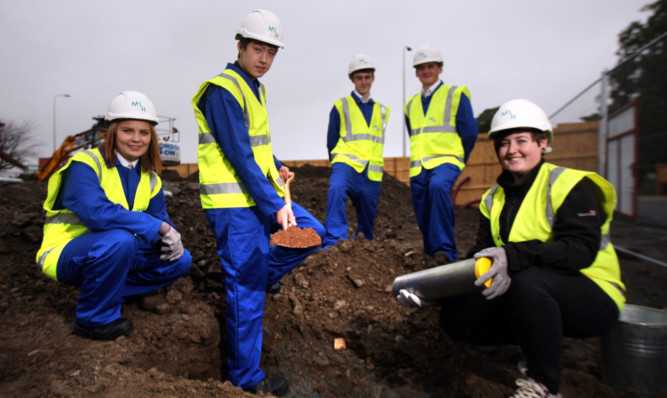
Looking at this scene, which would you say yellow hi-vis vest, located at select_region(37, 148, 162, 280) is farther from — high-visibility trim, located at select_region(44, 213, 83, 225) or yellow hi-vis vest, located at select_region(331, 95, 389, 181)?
yellow hi-vis vest, located at select_region(331, 95, 389, 181)

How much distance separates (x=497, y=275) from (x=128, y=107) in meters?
2.60

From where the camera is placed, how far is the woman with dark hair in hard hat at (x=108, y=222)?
2748 mm

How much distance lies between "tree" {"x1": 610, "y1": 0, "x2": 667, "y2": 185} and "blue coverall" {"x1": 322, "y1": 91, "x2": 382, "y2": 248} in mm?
3848

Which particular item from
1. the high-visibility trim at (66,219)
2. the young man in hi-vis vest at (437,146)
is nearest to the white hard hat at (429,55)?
the young man in hi-vis vest at (437,146)

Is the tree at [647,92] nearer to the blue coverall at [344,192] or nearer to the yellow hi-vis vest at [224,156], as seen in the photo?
the blue coverall at [344,192]

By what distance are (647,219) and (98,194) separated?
7.96 m

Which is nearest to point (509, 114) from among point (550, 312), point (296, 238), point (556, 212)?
point (556, 212)

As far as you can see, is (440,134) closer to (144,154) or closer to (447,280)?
(447,280)

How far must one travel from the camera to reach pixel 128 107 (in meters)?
2.96

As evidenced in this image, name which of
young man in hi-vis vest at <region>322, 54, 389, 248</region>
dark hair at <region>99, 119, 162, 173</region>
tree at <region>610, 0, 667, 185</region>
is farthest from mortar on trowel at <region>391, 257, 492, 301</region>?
tree at <region>610, 0, 667, 185</region>

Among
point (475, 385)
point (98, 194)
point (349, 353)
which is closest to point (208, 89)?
point (98, 194)

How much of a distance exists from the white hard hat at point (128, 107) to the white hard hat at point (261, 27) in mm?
939

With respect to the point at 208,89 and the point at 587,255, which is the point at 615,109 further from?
the point at 208,89

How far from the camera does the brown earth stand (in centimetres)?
235
